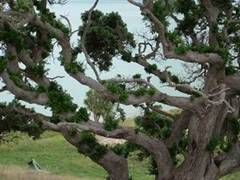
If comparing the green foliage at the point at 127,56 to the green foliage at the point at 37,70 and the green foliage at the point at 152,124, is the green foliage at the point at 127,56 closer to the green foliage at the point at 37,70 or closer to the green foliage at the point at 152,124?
the green foliage at the point at 152,124

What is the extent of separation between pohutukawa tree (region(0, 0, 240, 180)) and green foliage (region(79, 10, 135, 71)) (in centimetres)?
3

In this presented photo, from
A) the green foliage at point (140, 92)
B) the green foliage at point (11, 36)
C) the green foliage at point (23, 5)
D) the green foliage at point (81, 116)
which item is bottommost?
the green foliage at point (81, 116)

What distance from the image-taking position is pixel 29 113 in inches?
585

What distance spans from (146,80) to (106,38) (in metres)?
1.83

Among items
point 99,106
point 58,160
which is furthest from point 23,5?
point 58,160

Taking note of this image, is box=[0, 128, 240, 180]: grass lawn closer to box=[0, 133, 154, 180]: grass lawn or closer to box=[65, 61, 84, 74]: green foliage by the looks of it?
box=[0, 133, 154, 180]: grass lawn

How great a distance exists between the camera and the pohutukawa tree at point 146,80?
45.0ft

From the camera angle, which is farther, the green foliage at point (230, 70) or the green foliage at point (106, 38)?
the green foliage at point (106, 38)

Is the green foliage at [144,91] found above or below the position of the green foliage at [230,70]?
below

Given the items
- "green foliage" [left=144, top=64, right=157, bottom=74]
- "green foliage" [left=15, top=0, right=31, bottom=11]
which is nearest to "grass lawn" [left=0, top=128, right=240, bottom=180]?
"green foliage" [left=144, top=64, right=157, bottom=74]

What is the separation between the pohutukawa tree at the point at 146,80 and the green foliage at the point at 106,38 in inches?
1.0

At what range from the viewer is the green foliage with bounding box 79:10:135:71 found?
50.8ft

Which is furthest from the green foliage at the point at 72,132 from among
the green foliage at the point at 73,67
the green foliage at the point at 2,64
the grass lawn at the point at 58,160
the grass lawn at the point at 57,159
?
the grass lawn at the point at 57,159

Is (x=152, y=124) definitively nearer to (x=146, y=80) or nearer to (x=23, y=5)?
(x=146, y=80)
